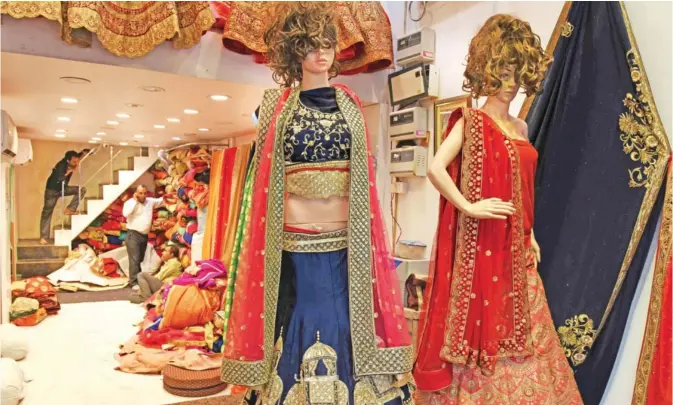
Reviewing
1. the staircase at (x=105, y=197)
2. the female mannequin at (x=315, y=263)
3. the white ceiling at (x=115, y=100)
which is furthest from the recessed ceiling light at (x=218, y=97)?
the staircase at (x=105, y=197)

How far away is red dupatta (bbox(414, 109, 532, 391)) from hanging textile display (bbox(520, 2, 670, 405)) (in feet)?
1.49

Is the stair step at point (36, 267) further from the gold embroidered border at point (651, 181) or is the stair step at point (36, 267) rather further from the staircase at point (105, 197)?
the gold embroidered border at point (651, 181)

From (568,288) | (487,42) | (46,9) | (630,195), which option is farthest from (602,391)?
(46,9)

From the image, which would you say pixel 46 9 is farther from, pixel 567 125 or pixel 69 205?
pixel 69 205

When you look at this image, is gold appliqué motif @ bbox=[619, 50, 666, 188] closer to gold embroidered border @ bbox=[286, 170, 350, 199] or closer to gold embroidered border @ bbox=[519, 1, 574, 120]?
gold embroidered border @ bbox=[519, 1, 574, 120]

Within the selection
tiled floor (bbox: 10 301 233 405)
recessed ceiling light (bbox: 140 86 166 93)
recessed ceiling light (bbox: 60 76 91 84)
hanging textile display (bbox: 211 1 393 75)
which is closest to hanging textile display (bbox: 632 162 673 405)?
hanging textile display (bbox: 211 1 393 75)

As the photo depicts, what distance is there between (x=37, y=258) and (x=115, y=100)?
4605mm

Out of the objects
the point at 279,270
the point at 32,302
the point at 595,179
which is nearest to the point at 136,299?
the point at 32,302

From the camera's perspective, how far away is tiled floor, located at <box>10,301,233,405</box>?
3035 millimetres

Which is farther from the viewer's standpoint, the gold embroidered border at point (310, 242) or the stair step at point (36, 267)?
the stair step at point (36, 267)

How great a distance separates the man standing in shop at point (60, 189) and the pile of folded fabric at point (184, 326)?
182 inches

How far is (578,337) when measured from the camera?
2166 millimetres

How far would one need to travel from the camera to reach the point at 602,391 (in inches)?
85.4

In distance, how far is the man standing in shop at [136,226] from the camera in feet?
22.8
